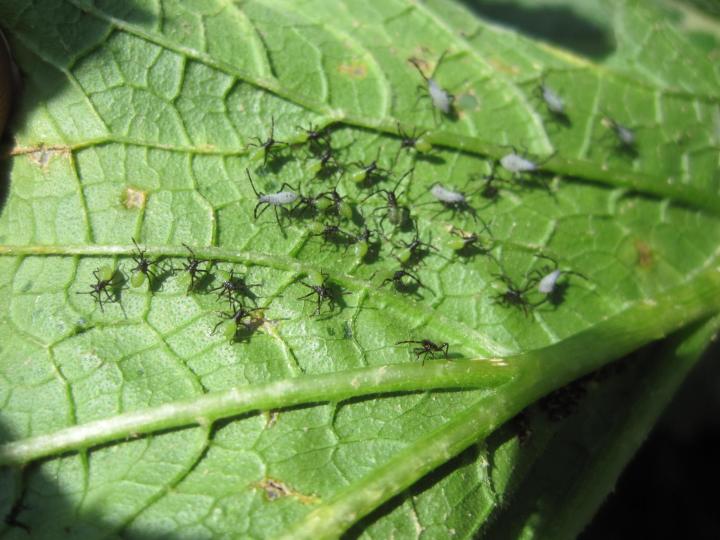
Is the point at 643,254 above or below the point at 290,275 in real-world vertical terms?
below

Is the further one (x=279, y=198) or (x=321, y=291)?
(x=279, y=198)

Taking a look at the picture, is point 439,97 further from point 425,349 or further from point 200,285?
point 200,285

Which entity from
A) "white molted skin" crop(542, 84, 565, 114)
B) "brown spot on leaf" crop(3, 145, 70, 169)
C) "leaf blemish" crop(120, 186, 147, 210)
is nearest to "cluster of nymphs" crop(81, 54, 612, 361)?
"leaf blemish" crop(120, 186, 147, 210)

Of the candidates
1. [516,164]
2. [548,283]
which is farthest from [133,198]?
[548,283]

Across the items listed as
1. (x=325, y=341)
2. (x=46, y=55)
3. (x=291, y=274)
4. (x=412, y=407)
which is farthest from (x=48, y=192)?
(x=412, y=407)

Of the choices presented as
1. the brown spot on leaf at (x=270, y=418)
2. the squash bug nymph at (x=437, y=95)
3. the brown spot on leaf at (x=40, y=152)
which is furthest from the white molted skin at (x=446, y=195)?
the brown spot on leaf at (x=40, y=152)

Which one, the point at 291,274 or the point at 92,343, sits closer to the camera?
the point at 92,343

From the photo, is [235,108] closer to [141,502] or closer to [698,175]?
[141,502]

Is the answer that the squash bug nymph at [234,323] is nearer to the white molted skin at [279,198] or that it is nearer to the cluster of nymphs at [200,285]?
the cluster of nymphs at [200,285]
